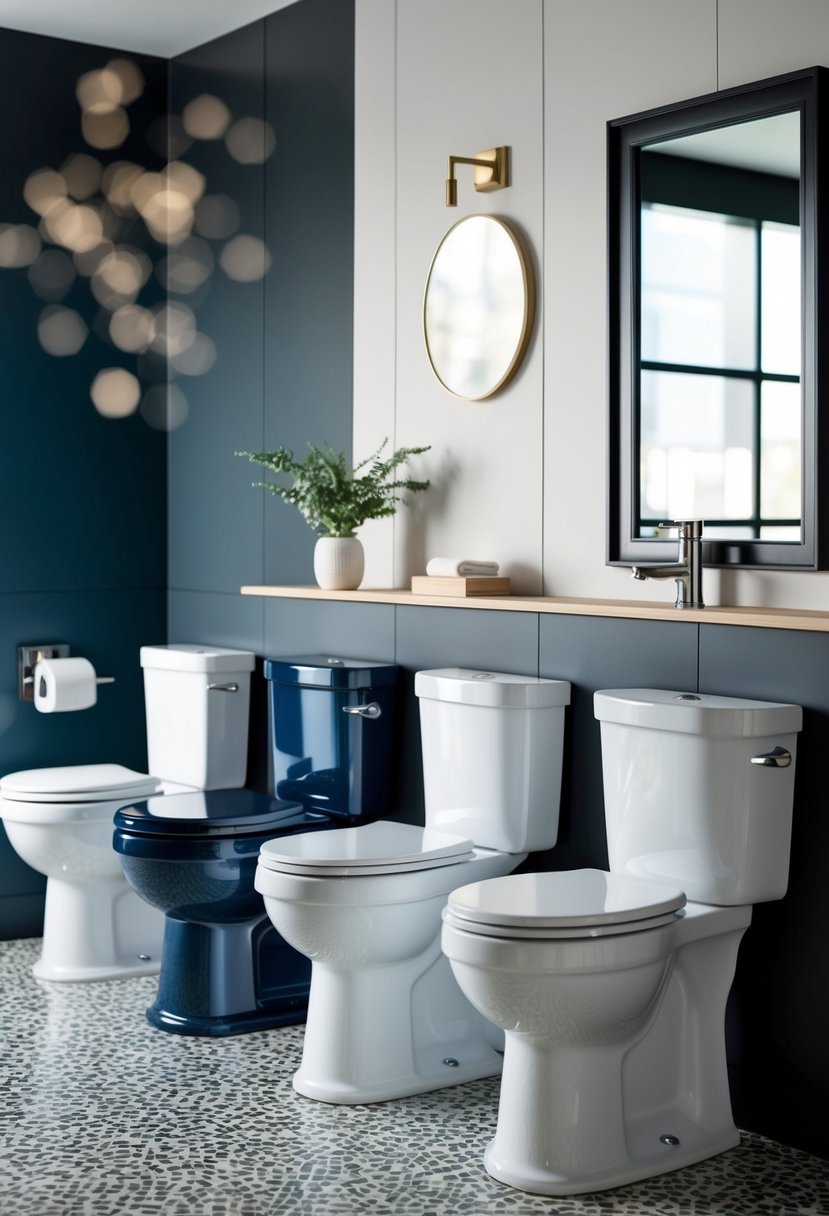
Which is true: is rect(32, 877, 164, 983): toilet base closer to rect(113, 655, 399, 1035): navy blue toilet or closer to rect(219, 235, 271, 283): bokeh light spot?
rect(113, 655, 399, 1035): navy blue toilet

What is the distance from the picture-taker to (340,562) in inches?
143

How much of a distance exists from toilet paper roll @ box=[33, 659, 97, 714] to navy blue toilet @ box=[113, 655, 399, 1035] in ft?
2.54

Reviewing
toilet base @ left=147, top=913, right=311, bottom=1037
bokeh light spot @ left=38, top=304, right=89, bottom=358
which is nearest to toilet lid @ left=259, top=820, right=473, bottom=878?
toilet base @ left=147, top=913, right=311, bottom=1037

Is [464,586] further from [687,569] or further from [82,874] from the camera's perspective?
[82,874]

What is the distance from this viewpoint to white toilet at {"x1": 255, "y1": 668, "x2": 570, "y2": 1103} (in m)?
2.82

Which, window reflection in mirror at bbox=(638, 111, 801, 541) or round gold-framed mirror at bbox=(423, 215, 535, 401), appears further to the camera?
round gold-framed mirror at bbox=(423, 215, 535, 401)

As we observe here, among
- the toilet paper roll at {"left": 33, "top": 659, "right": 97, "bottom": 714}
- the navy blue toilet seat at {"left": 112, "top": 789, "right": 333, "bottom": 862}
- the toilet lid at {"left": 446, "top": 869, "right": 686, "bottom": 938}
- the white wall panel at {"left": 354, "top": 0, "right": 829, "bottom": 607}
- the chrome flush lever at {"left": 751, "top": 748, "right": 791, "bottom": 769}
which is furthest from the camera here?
the toilet paper roll at {"left": 33, "top": 659, "right": 97, "bottom": 714}

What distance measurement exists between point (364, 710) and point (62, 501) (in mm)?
1439

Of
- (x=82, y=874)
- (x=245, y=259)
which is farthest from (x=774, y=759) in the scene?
(x=245, y=259)

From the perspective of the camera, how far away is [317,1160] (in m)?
2.58

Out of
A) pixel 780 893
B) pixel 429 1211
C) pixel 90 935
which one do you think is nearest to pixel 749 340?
pixel 780 893

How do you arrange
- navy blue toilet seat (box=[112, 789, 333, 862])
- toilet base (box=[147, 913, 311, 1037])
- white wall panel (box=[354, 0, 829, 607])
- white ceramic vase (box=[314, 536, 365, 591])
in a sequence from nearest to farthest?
white wall panel (box=[354, 0, 829, 607])
navy blue toilet seat (box=[112, 789, 333, 862])
toilet base (box=[147, 913, 311, 1037])
white ceramic vase (box=[314, 536, 365, 591])

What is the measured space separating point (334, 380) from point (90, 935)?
160cm

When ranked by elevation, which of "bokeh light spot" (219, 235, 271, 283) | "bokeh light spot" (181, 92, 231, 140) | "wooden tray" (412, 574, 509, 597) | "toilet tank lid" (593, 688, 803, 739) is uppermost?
"bokeh light spot" (181, 92, 231, 140)
